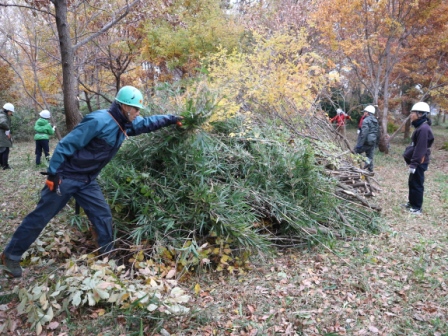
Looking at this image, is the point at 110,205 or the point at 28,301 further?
the point at 110,205

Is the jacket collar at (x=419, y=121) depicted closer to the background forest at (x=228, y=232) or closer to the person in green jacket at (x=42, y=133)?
the background forest at (x=228, y=232)

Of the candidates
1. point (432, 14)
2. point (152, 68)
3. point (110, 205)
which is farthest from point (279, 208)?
point (432, 14)

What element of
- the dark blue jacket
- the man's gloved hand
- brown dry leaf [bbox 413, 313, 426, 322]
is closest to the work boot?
the man's gloved hand

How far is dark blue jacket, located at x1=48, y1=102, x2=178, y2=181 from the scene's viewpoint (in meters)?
3.06

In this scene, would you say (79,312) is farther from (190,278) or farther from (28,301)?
(190,278)

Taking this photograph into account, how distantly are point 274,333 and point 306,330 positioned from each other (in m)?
0.26

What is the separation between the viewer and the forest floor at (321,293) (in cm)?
269

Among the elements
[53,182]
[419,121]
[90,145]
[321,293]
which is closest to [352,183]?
[419,121]

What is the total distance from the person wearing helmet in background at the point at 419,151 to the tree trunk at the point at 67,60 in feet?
17.7

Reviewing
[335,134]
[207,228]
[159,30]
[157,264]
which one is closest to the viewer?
[157,264]

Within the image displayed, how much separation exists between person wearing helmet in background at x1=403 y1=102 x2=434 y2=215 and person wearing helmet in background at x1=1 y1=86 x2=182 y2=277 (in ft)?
14.8

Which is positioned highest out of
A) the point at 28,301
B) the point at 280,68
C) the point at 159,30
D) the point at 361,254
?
the point at 159,30

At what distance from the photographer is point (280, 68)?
514 cm

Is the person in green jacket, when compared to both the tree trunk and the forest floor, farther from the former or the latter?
the forest floor
